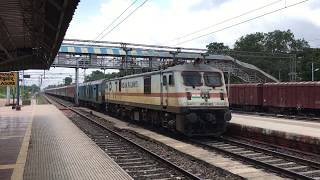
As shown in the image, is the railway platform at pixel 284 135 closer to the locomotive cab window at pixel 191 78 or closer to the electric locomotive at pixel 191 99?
the electric locomotive at pixel 191 99

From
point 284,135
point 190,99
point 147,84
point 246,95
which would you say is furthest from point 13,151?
point 246,95

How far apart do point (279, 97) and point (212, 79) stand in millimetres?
16342

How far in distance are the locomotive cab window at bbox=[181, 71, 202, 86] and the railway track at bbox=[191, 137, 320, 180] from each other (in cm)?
235

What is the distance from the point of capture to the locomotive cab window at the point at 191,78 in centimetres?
1825

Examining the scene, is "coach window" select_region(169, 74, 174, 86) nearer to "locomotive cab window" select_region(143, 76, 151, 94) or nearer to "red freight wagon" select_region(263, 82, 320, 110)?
"locomotive cab window" select_region(143, 76, 151, 94)

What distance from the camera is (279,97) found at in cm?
3381

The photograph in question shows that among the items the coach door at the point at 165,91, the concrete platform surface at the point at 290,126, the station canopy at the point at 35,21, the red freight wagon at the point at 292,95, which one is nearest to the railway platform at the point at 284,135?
the concrete platform surface at the point at 290,126

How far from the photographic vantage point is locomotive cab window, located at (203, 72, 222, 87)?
18.7m

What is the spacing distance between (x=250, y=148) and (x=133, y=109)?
11170 mm

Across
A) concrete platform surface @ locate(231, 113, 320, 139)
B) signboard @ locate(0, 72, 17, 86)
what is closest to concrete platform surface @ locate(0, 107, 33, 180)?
concrete platform surface @ locate(231, 113, 320, 139)

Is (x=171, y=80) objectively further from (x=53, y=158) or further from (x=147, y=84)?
(x=53, y=158)

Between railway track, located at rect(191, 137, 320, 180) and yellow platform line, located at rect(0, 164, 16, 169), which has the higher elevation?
yellow platform line, located at rect(0, 164, 16, 169)

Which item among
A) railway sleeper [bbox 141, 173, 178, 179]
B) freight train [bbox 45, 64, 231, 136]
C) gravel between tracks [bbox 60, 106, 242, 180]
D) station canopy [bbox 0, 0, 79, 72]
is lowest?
railway sleeper [bbox 141, 173, 178, 179]

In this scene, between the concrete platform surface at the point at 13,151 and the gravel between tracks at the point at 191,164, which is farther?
the gravel between tracks at the point at 191,164
